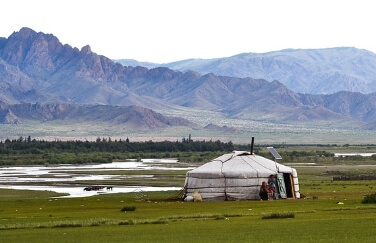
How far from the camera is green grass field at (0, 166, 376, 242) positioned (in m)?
27.7

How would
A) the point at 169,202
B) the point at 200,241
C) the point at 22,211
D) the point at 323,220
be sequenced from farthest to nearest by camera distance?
the point at 169,202, the point at 22,211, the point at 323,220, the point at 200,241

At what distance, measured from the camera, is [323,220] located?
3184cm

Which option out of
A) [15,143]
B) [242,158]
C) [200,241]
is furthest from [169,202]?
[15,143]

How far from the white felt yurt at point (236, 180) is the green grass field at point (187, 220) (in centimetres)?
126

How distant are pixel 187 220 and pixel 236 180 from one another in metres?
13.5

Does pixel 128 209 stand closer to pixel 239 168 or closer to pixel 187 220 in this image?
pixel 187 220

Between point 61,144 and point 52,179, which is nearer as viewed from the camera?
point 52,179

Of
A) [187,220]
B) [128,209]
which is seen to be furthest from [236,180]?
[187,220]

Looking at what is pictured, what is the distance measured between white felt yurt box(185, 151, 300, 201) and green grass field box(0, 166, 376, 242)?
1264mm

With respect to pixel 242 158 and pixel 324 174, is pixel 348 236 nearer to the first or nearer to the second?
pixel 242 158

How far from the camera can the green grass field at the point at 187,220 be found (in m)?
27.7

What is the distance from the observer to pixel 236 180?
47.3 meters

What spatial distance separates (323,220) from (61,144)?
12014cm

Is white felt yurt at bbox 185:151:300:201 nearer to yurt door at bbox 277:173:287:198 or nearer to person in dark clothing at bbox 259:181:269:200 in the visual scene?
yurt door at bbox 277:173:287:198
